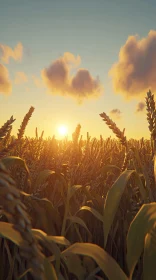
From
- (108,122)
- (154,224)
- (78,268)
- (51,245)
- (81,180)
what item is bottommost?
(78,268)

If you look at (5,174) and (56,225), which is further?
(56,225)

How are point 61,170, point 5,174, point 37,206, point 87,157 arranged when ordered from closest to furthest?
point 5,174 → point 37,206 → point 61,170 → point 87,157

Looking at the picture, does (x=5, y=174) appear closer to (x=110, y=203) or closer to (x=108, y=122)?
(x=110, y=203)

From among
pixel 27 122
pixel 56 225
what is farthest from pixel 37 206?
pixel 27 122

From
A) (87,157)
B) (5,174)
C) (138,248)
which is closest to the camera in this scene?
(5,174)

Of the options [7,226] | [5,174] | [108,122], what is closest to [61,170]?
[108,122]

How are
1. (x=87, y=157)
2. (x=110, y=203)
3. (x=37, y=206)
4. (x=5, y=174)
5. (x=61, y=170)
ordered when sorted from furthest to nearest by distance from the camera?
(x=87, y=157) → (x=61, y=170) → (x=37, y=206) → (x=110, y=203) → (x=5, y=174)

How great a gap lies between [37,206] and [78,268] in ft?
1.75

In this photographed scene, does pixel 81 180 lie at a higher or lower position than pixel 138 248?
higher

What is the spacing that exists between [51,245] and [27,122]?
0.95 m

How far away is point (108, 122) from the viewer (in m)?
1.47

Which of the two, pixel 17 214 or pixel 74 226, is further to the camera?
pixel 74 226

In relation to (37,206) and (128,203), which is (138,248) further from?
(128,203)

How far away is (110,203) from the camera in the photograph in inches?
52.6
